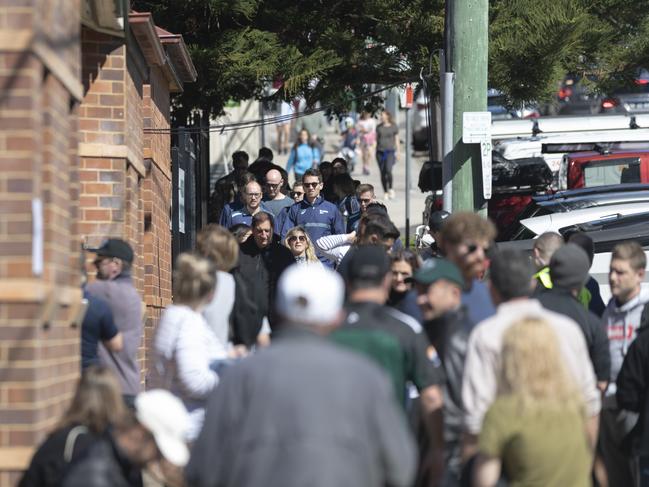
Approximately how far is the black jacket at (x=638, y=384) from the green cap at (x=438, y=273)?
135cm

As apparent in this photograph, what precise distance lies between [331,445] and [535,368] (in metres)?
1.36

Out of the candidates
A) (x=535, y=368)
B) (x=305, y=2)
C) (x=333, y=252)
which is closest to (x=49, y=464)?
(x=535, y=368)

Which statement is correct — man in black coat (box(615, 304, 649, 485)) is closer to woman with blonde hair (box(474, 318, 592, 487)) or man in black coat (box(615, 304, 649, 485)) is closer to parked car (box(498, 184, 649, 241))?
woman with blonde hair (box(474, 318, 592, 487))

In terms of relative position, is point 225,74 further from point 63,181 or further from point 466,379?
point 466,379

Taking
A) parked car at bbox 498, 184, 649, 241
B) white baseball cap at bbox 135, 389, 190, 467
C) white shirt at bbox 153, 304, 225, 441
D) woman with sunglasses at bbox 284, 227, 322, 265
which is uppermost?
parked car at bbox 498, 184, 649, 241

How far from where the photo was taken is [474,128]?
11.9m

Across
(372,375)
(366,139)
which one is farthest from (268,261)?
(366,139)

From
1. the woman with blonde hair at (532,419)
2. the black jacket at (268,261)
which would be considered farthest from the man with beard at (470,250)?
the black jacket at (268,261)

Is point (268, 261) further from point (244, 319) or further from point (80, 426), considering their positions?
point (80, 426)

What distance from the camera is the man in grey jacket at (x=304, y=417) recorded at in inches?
181

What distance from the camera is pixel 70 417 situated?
234 inches

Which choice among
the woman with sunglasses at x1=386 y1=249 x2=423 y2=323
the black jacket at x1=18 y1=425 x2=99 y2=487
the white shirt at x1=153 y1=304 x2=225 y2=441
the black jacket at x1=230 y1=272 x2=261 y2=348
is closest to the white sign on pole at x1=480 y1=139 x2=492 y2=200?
the woman with sunglasses at x1=386 y1=249 x2=423 y2=323

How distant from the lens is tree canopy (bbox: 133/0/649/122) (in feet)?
48.1

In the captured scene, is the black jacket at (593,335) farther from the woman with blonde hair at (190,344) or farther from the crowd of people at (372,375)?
the woman with blonde hair at (190,344)
